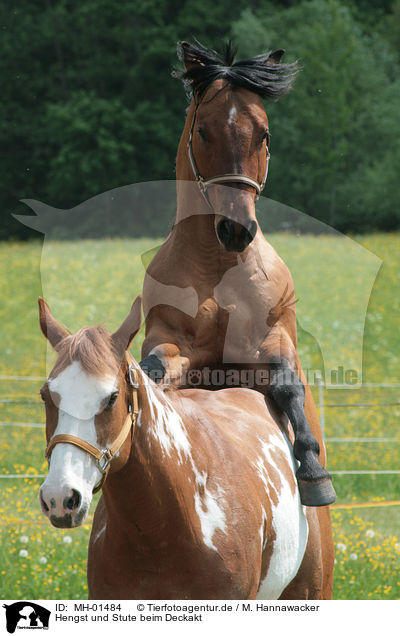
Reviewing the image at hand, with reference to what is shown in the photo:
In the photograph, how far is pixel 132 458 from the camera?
2.94 meters

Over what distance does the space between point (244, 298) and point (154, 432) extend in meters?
1.30

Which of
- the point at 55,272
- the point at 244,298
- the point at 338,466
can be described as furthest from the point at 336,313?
the point at 244,298

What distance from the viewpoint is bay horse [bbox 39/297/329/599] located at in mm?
2631

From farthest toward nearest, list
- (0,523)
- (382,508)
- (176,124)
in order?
(176,124) → (382,508) → (0,523)

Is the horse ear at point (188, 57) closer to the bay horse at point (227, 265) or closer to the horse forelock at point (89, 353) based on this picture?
the bay horse at point (227, 265)

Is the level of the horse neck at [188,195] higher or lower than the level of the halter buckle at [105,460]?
higher

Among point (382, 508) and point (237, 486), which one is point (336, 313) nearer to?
point (382, 508)

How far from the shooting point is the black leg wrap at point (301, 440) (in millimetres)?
3859

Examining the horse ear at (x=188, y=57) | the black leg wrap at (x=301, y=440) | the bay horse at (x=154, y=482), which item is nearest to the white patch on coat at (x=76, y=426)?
the bay horse at (x=154, y=482)

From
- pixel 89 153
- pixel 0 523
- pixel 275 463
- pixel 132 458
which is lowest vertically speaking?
pixel 89 153

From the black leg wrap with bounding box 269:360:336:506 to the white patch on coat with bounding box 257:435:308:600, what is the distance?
0.06m

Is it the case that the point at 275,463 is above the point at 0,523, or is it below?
above

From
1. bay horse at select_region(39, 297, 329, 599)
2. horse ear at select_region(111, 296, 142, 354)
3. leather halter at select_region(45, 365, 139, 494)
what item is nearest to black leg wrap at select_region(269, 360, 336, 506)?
bay horse at select_region(39, 297, 329, 599)

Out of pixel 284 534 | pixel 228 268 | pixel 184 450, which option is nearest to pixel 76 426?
pixel 184 450
